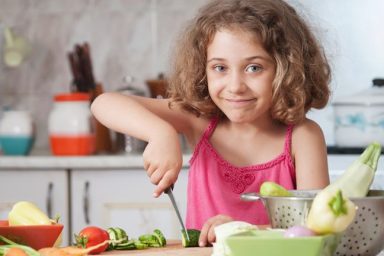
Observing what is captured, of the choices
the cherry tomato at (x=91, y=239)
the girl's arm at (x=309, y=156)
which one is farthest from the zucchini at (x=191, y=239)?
the girl's arm at (x=309, y=156)

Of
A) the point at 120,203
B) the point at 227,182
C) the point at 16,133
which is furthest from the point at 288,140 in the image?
the point at 16,133

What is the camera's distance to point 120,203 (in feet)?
10.5

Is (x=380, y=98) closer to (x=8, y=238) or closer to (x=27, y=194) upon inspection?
(x=27, y=194)

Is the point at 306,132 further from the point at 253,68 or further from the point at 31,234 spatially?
the point at 31,234

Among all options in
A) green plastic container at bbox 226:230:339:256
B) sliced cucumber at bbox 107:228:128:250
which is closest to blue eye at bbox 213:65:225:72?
sliced cucumber at bbox 107:228:128:250

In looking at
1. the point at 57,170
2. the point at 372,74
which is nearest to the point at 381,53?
the point at 372,74

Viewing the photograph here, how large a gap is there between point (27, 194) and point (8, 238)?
191cm

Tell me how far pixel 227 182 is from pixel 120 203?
51.8 inches

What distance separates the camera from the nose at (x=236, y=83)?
5.68 ft

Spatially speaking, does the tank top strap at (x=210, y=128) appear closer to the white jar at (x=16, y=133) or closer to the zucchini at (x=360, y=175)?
the zucchini at (x=360, y=175)

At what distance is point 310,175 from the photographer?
1.89 metres

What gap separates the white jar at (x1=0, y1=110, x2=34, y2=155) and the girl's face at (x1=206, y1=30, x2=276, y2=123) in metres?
1.73

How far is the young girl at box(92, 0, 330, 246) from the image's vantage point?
1.79 metres

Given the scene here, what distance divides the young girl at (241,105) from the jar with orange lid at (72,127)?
4.16 ft
